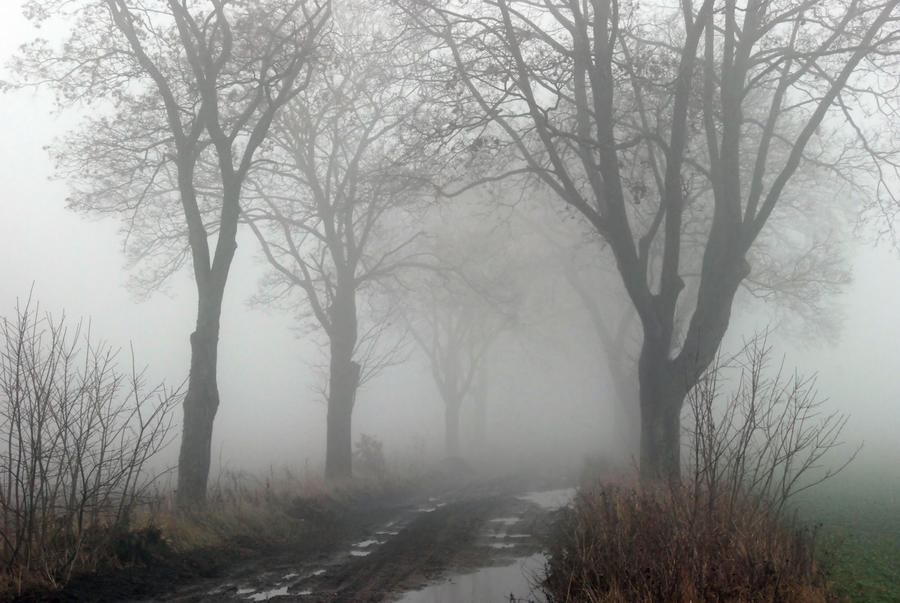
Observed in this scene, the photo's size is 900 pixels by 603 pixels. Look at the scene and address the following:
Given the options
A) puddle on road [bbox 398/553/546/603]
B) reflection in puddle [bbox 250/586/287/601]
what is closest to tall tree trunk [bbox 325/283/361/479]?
puddle on road [bbox 398/553/546/603]

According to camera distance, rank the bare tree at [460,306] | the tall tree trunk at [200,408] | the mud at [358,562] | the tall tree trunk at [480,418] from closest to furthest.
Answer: the mud at [358,562], the tall tree trunk at [200,408], the bare tree at [460,306], the tall tree trunk at [480,418]

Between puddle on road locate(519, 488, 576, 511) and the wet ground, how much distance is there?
135 centimetres

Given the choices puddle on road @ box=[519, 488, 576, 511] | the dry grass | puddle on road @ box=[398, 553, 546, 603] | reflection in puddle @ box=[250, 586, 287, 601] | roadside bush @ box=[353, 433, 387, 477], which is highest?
roadside bush @ box=[353, 433, 387, 477]

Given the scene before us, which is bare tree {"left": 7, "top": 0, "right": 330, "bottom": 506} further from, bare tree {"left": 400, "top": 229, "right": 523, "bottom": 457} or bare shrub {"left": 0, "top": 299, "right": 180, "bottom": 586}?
bare tree {"left": 400, "top": 229, "right": 523, "bottom": 457}

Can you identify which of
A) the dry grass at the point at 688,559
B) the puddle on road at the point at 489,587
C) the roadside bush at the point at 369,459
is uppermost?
the roadside bush at the point at 369,459

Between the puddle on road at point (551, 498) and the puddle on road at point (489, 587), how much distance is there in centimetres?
745

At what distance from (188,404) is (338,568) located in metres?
4.82

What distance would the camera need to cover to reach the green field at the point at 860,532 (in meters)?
7.97

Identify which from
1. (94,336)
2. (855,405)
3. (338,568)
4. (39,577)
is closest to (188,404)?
(338,568)

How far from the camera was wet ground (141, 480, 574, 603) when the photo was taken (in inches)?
346

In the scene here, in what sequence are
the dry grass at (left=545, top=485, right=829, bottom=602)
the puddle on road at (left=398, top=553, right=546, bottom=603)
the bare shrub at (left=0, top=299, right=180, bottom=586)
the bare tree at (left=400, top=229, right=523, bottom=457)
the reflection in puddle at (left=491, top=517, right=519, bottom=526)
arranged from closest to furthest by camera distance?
the dry grass at (left=545, top=485, right=829, bottom=602)
the bare shrub at (left=0, top=299, right=180, bottom=586)
the puddle on road at (left=398, top=553, right=546, bottom=603)
the reflection in puddle at (left=491, top=517, right=519, bottom=526)
the bare tree at (left=400, top=229, right=523, bottom=457)

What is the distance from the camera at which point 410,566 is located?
10.6 metres

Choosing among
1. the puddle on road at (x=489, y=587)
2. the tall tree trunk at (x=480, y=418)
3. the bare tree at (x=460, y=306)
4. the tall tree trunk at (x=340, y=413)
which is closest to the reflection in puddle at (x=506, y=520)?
the puddle on road at (x=489, y=587)

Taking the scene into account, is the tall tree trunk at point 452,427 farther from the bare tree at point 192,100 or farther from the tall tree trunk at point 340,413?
the bare tree at point 192,100
